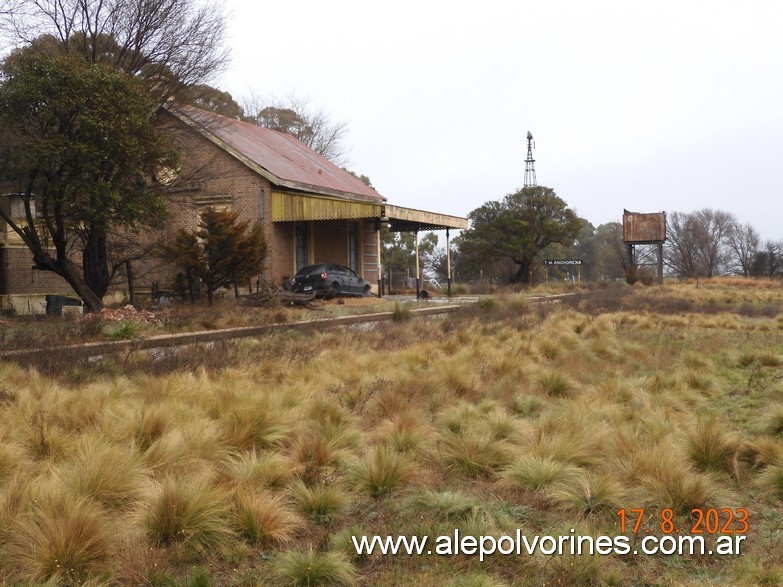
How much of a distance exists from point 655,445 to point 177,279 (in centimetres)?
1629

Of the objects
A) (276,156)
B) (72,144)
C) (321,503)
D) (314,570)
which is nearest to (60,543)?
(314,570)

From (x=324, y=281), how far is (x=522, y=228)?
1114 inches

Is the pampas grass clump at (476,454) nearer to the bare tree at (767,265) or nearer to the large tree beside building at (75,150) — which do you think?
the large tree beside building at (75,150)

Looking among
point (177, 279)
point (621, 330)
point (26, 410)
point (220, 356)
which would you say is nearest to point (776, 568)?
point (26, 410)

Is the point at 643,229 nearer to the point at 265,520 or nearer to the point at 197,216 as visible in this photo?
the point at 197,216

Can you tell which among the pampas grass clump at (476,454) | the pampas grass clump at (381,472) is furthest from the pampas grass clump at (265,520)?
the pampas grass clump at (476,454)

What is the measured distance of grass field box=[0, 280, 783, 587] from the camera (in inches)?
138

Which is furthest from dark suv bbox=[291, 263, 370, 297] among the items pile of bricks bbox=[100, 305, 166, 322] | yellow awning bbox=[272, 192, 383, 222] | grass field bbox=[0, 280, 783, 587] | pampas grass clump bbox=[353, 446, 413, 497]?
pampas grass clump bbox=[353, 446, 413, 497]

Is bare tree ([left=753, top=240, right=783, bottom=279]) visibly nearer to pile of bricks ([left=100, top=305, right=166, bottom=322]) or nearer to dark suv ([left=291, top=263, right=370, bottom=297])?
dark suv ([left=291, top=263, right=370, bottom=297])

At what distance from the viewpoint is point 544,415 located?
625cm

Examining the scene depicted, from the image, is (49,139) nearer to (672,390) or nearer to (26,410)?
(26,410)
